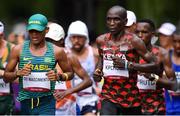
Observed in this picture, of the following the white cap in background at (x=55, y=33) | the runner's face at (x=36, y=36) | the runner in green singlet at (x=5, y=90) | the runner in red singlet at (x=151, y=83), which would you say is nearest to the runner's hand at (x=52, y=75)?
the runner's face at (x=36, y=36)

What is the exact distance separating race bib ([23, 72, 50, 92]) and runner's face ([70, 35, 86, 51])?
2.90 metres

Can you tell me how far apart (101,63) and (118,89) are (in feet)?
1.53

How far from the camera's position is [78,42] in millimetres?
13086

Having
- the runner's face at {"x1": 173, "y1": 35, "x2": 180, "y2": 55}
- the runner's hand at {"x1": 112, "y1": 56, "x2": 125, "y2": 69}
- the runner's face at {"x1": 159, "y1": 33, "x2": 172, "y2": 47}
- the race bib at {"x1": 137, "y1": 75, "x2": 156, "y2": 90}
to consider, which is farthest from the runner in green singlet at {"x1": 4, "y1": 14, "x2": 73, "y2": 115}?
the runner's face at {"x1": 159, "y1": 33, "x2": 172, "y2": 47}

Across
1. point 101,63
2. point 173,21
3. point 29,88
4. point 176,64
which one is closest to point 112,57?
point 101,63

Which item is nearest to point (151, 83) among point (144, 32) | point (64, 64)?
point (144, 32)

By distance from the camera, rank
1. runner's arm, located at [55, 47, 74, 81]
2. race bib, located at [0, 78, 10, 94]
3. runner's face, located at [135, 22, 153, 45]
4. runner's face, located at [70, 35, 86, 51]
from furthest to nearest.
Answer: runner's face, located at [70, 35, 86, 51] < runner's face, located at [135, 22, 153, 45] < race bib, located at [0, 78, 10, 94] < runner's arm, located at [55, 47, 74, 81]

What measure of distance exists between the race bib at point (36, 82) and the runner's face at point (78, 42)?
2895mm

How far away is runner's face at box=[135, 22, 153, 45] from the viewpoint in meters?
11.6

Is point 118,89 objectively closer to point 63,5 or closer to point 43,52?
point 43,52

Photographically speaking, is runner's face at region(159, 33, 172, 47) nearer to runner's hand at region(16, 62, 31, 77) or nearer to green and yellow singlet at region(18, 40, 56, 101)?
green and yellow singlet at region(18, 40, 56, 101)

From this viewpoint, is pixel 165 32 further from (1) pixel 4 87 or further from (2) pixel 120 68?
(2) pixel 120 68

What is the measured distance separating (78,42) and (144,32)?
1.71 metres

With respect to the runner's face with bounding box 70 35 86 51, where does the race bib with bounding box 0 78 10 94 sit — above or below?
below
